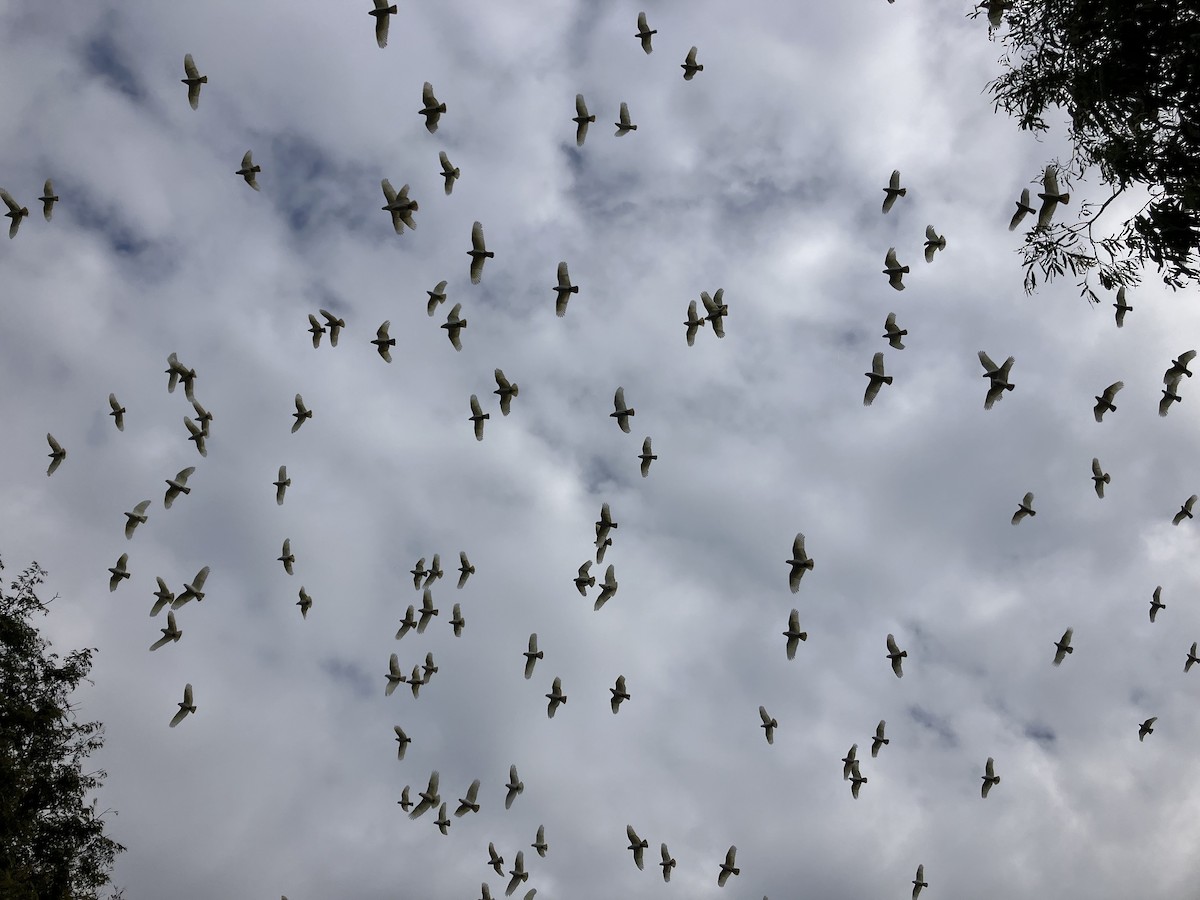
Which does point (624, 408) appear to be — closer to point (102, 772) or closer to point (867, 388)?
point (867, 388)

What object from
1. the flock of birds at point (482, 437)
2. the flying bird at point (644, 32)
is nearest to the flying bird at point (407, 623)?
the flock of birds at point (482, 437)

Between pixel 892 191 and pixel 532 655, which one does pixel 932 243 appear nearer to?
pixel 892 191

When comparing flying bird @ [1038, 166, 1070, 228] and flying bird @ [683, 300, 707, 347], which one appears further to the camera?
flying bird @ [683, 300, 707, 347]

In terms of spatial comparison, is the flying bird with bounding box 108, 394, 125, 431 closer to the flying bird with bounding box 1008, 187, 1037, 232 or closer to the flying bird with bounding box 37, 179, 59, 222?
the flying bird with bounding box 37, 179, 59, 222

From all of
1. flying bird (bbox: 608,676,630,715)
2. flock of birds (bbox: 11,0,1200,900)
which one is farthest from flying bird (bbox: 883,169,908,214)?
flying bird (bbox: 608,676,630,715)

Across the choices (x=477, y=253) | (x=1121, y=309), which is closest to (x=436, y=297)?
(x=477, y=253)

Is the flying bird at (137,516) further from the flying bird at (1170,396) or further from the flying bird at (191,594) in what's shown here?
the flying bird at (1170,396)

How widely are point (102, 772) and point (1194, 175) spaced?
911 inches

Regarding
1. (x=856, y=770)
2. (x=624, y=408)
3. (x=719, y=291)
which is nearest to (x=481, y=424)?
(x=624, y=408)

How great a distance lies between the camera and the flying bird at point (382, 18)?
21281 millimetres

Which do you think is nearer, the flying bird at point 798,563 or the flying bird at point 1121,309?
the flying bird at point 1121,309

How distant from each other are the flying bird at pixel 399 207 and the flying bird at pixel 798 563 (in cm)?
1124

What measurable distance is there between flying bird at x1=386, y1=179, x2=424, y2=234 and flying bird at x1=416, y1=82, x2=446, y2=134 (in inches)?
54.6

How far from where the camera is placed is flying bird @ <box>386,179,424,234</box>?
23312mm
